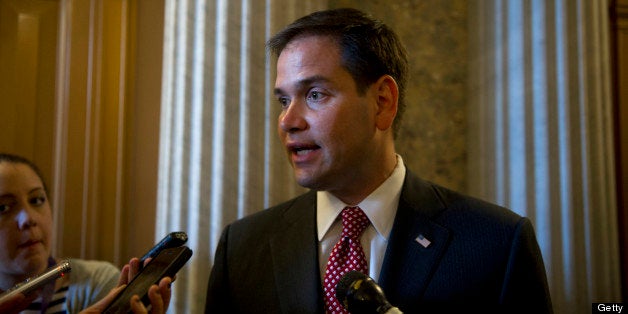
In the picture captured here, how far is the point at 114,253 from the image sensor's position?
2.29 meters

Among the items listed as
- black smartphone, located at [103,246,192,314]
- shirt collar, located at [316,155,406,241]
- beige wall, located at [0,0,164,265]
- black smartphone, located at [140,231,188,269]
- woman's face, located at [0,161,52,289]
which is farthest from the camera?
beige wall, located at [0,0,164,265]

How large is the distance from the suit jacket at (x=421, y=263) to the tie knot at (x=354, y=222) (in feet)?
0.27

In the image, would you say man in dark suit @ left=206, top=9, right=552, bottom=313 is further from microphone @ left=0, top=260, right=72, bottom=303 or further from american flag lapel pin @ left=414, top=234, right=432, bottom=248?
microphone @ left=0, top=260, right=72, bottom=303

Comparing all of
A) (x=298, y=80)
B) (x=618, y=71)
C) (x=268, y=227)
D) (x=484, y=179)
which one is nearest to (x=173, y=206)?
(x=268, y=227)

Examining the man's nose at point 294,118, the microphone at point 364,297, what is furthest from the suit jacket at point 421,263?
the microphone at point 364,297

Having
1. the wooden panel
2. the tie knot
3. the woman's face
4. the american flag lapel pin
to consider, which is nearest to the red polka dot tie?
the tie knot

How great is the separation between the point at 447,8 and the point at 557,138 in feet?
3.03

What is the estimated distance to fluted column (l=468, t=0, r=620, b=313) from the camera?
237 centimetres

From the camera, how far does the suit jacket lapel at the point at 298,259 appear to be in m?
1.40

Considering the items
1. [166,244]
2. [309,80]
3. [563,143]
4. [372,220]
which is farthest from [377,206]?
[563,143]

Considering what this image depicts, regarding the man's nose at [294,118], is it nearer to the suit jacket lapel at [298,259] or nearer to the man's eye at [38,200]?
the suit jacket lapel at [298,259]

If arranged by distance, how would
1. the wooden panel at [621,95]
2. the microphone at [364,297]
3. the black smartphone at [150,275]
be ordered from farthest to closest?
the wooden panel at [621,95], the black smartphone at [150,275], the microphone at [364,297]

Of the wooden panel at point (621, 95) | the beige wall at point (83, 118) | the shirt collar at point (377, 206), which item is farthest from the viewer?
the wooden panel at point (621, 95)

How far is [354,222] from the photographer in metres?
1.45
